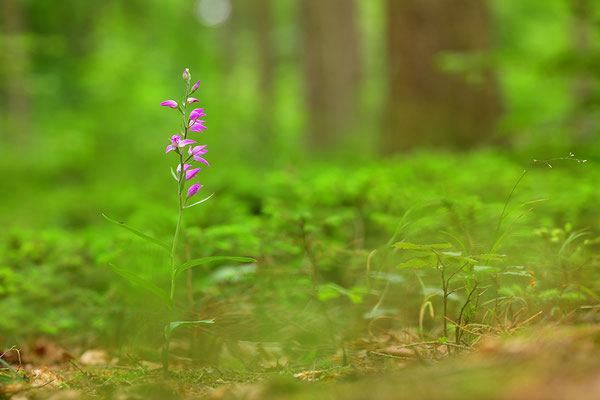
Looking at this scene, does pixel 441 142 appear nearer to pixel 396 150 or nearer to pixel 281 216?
pixel 396 150

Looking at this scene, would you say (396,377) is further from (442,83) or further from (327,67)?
(327,67)

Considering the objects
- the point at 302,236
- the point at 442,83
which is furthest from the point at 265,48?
the point at 302,236

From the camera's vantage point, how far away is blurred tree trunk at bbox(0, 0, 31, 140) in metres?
6.58

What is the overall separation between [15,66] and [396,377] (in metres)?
6.87

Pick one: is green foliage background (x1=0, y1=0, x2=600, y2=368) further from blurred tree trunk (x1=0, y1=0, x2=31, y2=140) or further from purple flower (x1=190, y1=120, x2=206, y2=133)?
purple flower (x1=190, y1=120, x2=206, y2=133)

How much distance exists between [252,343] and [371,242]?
1.22 meters

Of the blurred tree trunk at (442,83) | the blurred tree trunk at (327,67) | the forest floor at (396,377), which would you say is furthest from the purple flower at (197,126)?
the blurred tree trunk at (327,67)

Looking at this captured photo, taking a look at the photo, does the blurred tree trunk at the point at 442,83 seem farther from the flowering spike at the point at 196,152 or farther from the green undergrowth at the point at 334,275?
the flowering spike at the point at 196,152

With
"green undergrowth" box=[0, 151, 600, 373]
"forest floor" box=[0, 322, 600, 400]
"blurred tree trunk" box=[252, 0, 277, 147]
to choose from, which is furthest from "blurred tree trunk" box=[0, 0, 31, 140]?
"blurred tree trunk" box=[252, 0, 277, 147]

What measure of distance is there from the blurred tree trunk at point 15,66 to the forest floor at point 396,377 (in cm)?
555

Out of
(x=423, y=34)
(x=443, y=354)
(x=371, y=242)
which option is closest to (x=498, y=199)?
(x=371, y=242)

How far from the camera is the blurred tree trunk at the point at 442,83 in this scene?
5.75 metres

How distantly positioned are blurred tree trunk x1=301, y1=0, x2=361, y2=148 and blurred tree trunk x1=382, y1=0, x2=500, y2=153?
19.3ft

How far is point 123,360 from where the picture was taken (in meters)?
2.16
